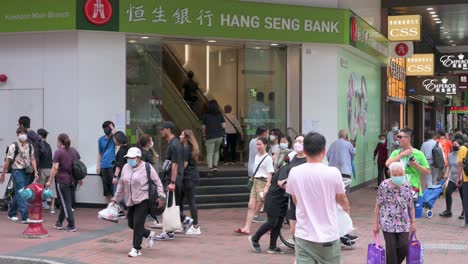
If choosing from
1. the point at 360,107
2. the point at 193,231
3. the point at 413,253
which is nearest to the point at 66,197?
the point at 193,231

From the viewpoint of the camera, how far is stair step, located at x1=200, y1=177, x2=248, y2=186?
49.5ft

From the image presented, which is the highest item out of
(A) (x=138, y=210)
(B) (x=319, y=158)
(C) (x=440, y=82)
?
(C) (x=440, y=82)

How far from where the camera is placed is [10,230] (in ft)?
37.2

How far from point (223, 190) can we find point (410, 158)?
5.68 metres

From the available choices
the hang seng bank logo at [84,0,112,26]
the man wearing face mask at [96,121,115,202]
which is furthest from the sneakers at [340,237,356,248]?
the hang seng bank logo at [84,0,112,26]

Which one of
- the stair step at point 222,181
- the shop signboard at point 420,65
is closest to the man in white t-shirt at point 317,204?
the stair step at point 222,181

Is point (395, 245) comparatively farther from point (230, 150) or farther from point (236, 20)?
point (230, 150)

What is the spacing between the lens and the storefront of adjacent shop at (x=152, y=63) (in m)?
14.2

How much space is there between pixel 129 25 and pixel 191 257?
6.80m

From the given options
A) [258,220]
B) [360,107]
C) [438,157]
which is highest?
[360,107]

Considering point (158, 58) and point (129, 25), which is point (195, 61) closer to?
point (158, 58)

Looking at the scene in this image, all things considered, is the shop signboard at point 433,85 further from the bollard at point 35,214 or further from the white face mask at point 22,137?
the bollard at point 35,214

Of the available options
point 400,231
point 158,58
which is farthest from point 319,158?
point 158,58

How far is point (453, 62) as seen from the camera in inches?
A: 1045
